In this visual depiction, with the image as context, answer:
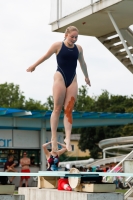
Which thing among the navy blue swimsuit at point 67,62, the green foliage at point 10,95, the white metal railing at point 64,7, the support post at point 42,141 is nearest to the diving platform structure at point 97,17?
the white metal railing at point 64,7

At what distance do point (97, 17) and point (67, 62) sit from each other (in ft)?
25.0

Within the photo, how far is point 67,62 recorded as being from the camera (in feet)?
28.9

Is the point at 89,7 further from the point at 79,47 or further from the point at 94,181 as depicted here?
the point at 94,181

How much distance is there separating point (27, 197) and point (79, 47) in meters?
2.48

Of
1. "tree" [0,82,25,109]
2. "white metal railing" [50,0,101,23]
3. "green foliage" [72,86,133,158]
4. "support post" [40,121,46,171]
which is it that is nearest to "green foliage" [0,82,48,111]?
"tree" [0,82,25,109]

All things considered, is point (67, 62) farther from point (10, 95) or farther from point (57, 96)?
point (10, 95)

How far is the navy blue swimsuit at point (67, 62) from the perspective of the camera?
8805mm

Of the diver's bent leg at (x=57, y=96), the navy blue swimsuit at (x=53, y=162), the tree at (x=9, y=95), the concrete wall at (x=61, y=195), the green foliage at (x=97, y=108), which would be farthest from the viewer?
the tree at (x=9, y=95)

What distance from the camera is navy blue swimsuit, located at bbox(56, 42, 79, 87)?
347 inches

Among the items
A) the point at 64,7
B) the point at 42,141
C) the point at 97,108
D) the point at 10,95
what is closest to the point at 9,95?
the point at 10,95

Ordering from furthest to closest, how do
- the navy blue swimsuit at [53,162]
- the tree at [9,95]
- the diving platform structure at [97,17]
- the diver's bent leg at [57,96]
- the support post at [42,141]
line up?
the tree at [9,95] < the support post at [42,141] < the diving platform structure at [97,17] < the navy blue swimsuit at [53,162] < the diver's bent leg at [57,96]

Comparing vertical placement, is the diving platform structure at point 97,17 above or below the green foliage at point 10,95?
below

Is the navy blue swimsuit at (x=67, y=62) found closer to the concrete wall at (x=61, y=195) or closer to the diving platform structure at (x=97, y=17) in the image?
the concrete wall at (x=61, y=195)

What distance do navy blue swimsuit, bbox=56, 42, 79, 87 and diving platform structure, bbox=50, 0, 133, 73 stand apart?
6483mm
